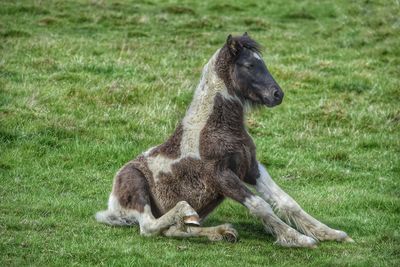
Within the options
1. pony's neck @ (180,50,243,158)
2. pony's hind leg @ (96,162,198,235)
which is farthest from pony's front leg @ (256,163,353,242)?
pony's hind leg @ (96,162,198,235)

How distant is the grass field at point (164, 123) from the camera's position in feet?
29.9

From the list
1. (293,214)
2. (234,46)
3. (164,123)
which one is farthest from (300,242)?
(164,123)

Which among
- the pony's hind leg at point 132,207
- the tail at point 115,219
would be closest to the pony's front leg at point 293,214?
the pony's hind leg at point 132,207

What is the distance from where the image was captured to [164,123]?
15531 mm

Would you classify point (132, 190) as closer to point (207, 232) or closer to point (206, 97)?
point (207, 232)

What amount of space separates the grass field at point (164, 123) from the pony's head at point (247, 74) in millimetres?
1317

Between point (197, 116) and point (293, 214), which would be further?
point (197, 116)

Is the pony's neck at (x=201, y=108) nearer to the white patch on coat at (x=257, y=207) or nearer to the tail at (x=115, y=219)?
the white patch on coat at (x=257, y=207)

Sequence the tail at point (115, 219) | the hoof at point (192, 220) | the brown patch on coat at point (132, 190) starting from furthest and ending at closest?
the tail at point (115, 219), the brown patch on coat at point (132, 190), the hoof at point (192, 220)

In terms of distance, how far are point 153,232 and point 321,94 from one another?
33.1 ft

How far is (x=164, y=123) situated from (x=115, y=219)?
5727mm

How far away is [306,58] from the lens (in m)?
22.6

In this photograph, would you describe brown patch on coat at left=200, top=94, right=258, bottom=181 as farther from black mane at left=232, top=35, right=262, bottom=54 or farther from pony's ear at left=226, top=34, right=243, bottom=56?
black mane at left=232, top=35, right=262, bottom=54

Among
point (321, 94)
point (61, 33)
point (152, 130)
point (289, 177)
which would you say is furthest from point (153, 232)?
point (61, 33)
